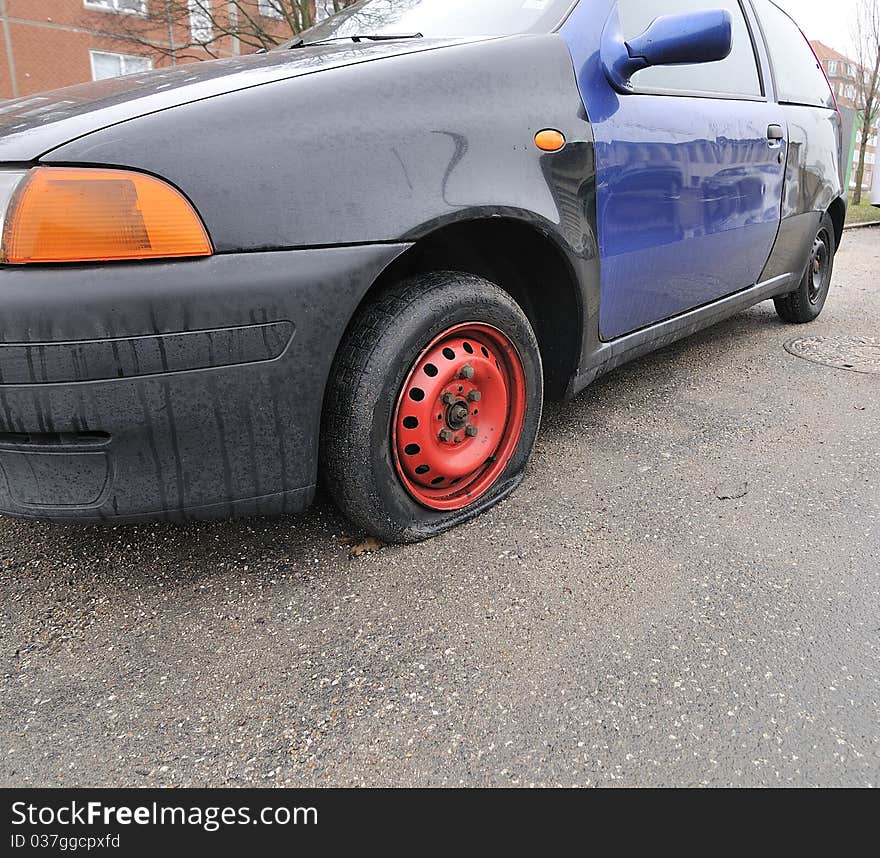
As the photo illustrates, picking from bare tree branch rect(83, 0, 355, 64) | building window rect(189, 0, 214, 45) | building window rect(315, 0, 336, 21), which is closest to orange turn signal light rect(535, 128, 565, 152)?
bare tree branch rect(83, 0, 355, 64)

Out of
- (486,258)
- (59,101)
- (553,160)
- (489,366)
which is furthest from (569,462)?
(59,101)

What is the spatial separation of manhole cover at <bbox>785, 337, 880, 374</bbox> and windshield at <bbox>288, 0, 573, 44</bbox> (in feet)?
7.87

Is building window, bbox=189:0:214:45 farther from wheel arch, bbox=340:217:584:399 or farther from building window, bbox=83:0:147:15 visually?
wheel arch, bbox=340:217:584:399

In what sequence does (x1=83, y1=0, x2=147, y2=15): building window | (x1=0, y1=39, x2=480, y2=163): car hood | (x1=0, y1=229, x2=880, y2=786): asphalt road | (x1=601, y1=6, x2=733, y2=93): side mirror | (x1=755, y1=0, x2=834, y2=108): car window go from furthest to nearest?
(x1=83, y1=0, x2=147, y2=15): building window
(x1=755, y1=0, x2=834, y2=108): car window
(x1=601, y1=6, x2=733, y2=93): side mirror
(x1=0, y1=39, x2=480, y2=163): car hood
(x1=0, y1=229, x2=880, y2=786): asphalt road

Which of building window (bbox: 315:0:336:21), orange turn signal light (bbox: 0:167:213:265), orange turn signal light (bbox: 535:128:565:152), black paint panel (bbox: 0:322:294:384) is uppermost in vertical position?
building window (bbox: 315:0:336:21)

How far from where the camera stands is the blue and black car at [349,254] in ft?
4.41

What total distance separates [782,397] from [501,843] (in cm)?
258

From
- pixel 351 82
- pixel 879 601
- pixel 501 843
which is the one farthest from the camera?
pixel 879 601

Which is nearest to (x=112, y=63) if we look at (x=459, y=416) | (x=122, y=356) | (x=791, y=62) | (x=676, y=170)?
(x=791, y=62)

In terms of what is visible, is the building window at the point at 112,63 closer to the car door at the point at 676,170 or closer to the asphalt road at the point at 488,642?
the car door at the point at 676,170

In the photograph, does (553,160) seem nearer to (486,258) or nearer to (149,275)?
(486,258)

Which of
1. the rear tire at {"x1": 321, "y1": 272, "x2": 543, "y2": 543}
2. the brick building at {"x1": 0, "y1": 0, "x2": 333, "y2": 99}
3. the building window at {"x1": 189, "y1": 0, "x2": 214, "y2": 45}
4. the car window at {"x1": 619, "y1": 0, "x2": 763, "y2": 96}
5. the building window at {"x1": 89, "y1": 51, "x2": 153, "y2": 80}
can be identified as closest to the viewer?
the rear tire at {"x1": 321, "y1": 272, "x2": 543, "y2": 543}

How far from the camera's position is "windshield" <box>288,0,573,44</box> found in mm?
2082

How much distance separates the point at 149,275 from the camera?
1343mm
